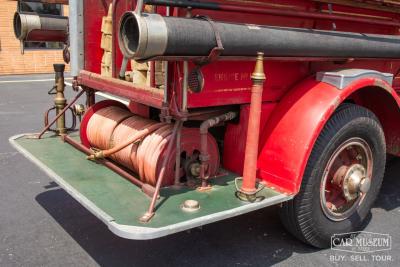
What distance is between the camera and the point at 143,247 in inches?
128

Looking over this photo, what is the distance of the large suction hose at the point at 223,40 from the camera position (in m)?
2.08

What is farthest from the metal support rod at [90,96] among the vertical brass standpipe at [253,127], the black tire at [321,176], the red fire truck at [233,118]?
the black tire at [321,176]

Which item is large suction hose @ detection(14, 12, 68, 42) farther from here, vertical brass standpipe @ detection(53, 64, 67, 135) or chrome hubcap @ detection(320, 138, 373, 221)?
chrome hubcap @ detection(320, 138, 373, 221)

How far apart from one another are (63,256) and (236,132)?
1547 mm

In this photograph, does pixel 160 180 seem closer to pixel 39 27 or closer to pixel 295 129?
pixel 295 129

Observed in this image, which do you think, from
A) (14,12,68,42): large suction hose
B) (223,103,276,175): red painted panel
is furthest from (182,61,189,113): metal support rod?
(14,12,68,42): large suction hose

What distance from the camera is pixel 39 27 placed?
156 inches

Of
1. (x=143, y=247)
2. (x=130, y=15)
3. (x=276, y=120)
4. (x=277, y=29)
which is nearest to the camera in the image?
(x=130, y=15)

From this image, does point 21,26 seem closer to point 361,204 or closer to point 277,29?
point 277,29

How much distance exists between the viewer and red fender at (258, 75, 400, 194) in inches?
109

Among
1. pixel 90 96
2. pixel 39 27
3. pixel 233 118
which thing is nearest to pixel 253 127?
pixel 233 118

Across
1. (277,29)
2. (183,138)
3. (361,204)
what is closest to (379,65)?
(361,204)

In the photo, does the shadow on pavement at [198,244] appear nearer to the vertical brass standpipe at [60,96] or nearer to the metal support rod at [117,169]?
the metal support rod at [117,169]

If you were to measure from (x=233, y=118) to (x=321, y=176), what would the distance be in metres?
0.73
